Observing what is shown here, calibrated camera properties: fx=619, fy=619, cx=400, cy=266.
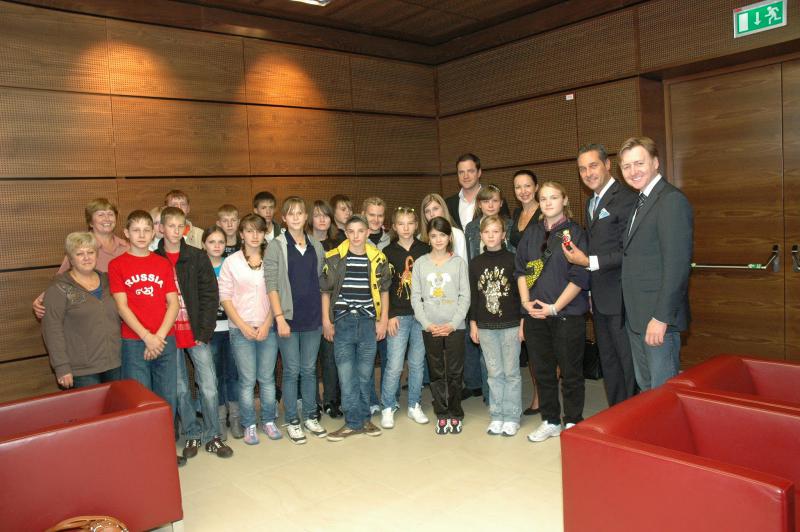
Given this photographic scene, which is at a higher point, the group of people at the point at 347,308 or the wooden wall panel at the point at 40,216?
the wooden wall panel at the point at 40,216

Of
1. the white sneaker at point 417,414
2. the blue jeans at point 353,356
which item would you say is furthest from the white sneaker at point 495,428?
the blue jeans at point 353,356

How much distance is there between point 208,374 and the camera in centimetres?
379

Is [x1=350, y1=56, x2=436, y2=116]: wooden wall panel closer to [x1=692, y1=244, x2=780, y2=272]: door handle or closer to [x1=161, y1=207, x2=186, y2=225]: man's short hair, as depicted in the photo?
[x1=161, y1=207, x2=186, y2=225]: man's short hair

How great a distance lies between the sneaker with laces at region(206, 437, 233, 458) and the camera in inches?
146

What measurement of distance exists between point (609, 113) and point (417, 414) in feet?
9.26

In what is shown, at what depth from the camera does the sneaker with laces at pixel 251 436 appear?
3.88 m

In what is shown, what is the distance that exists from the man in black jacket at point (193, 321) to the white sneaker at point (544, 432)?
1.82 metres

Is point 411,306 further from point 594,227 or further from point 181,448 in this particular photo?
point 181,448

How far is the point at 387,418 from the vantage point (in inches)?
161

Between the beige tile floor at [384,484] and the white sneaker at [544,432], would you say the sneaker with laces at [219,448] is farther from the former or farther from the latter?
the white sneaker at [544,432]

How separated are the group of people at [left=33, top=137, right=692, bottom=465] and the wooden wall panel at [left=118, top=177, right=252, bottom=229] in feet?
0.94

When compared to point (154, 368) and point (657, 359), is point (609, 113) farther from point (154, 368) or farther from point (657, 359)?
point (154, 368)

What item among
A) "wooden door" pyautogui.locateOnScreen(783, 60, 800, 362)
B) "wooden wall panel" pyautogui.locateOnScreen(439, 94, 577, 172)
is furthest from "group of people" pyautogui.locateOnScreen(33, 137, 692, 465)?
"wooden door" pyautogui.locateOnScreen(783, 60, 800, 362)

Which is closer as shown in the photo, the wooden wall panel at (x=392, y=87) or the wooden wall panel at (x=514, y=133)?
the wooden wall panel at (x=514, y=133)
